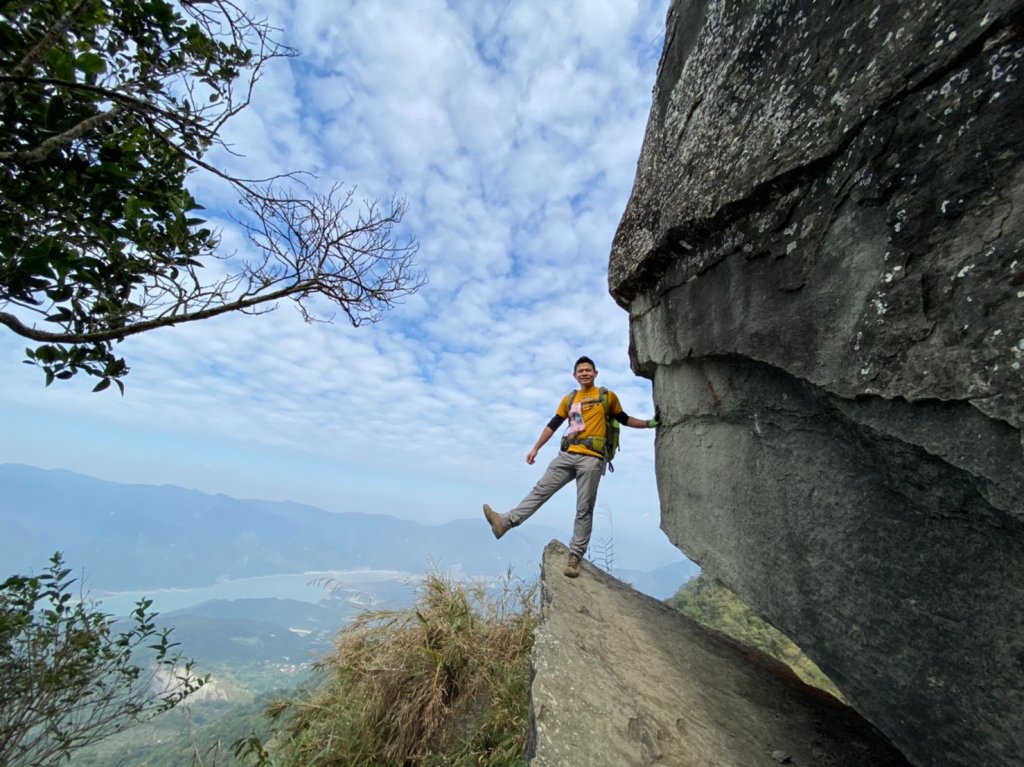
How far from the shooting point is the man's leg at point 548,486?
6820mm

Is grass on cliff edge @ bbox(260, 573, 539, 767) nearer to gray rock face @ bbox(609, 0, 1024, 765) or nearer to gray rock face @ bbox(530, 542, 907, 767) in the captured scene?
gray rock face @ bbox(530, 542, 907, 767)

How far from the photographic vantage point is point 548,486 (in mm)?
6867

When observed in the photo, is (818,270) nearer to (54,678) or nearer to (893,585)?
(893,585)

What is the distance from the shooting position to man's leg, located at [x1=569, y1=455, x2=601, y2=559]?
259 inches

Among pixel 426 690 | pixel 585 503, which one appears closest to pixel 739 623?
pixel 585 503

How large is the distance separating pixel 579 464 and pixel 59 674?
6804mm

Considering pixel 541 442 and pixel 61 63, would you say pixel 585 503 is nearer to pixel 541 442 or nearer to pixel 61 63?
pixel 541 442

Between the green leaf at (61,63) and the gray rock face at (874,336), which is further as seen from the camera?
the green leaf at (61,63)

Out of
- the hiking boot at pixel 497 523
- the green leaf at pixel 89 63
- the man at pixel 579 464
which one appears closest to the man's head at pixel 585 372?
the man at pixel 579 464

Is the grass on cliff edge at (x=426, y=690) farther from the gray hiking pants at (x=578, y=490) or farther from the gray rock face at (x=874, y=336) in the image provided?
the gray rock face at (x=874, y=336)

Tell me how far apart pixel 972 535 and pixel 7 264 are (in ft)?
19.2

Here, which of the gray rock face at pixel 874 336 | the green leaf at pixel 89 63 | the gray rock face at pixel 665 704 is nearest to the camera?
the gray rock face at pixel 874 336

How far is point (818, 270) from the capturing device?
3.39 metres

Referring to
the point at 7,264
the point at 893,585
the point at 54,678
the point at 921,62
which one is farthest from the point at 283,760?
the point at 921,62
